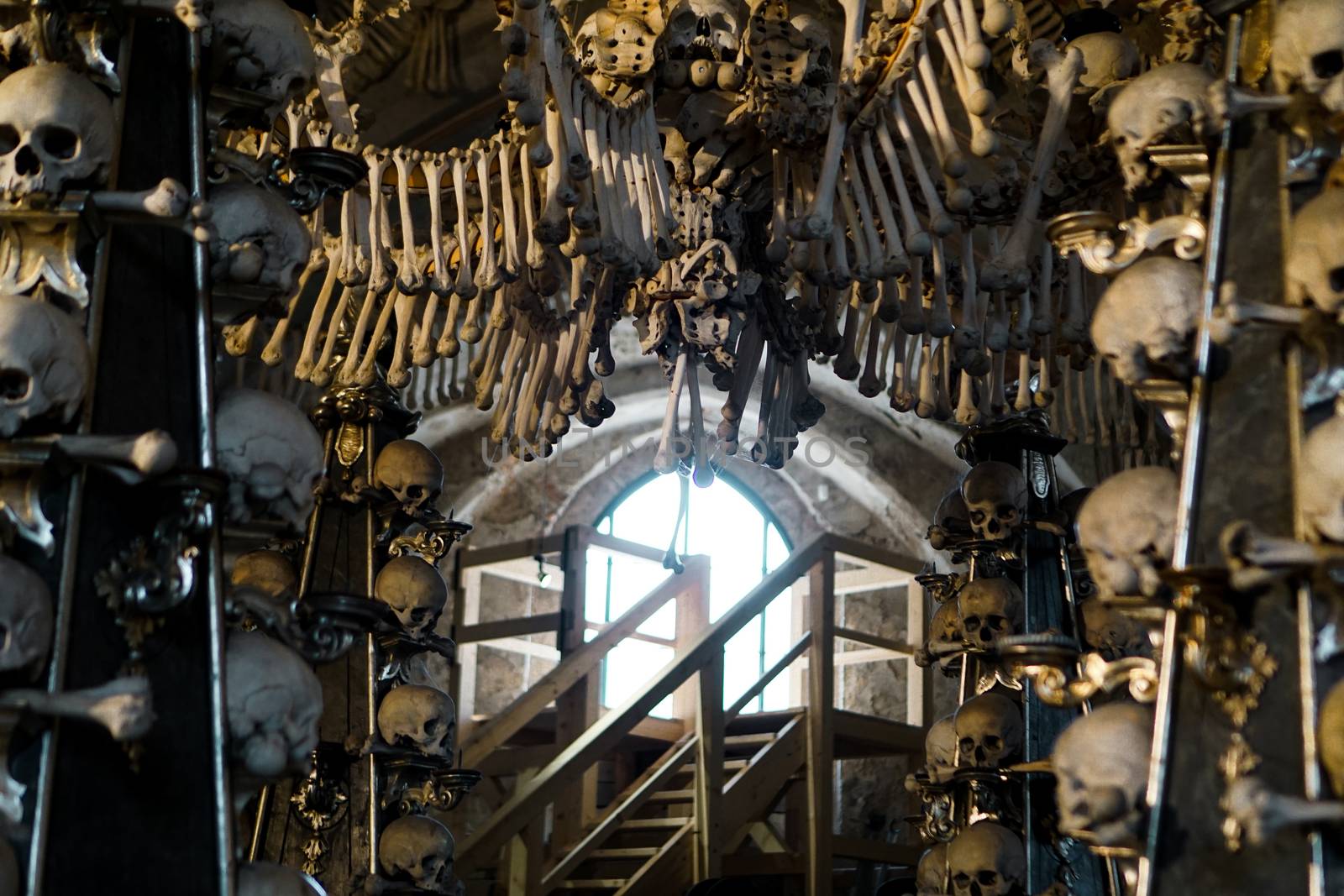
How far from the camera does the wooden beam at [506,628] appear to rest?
23.5 feet

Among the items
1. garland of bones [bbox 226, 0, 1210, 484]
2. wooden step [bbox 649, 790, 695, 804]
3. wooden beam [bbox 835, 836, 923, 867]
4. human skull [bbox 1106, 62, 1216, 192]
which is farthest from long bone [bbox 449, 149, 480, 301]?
wooden step [bbox 649, 790, 695, 804]

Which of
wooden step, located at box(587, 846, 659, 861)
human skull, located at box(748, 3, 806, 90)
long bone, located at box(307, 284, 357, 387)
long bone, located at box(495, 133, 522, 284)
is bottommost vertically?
wooden step, located at box(587, 846, 659, 861)

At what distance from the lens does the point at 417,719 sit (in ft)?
11.2

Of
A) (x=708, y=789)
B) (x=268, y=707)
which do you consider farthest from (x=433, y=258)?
(x=708, y=789)

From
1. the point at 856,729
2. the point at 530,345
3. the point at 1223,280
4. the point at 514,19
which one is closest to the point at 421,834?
the point at 530,345

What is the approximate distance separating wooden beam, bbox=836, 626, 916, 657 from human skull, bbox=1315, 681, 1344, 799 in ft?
17.9

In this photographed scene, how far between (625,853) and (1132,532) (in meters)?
5.29

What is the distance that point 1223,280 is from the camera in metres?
1.58

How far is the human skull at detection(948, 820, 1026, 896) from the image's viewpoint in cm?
319

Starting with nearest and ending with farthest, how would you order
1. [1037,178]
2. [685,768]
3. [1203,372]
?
[1203,372] < [1037,178] < [685,768]

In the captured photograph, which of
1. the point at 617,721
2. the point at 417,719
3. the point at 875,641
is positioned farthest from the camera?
the point at 875,641

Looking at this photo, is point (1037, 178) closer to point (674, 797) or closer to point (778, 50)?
point (778, 50)

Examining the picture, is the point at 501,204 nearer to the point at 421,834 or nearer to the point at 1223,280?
the point at 421,834

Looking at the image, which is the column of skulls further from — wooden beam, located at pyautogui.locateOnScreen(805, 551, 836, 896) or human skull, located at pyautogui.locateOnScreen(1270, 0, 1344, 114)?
wooden beam, located at pyautogui.locateOnScreen(805, 551, 836, 896)
